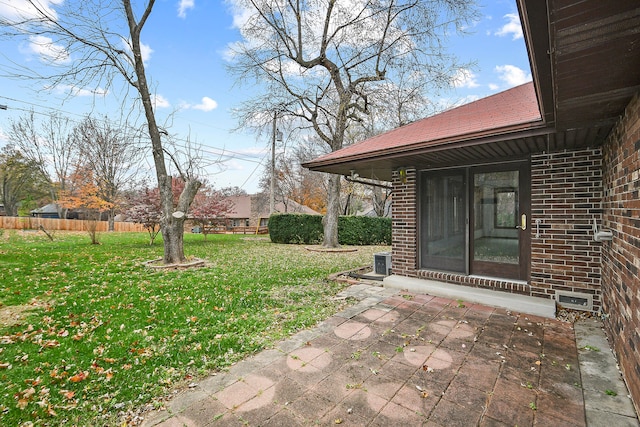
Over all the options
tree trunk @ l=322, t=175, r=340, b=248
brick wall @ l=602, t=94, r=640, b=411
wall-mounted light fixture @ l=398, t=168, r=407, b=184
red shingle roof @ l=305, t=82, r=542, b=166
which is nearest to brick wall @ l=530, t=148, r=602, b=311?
brick wall @ l=602, t=94, r=640, b=411

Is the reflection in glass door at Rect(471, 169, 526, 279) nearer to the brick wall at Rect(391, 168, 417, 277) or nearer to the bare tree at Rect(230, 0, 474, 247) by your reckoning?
the brick wall at Rect(391, 168, 417, 277)


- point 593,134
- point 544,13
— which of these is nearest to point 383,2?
point 593,134

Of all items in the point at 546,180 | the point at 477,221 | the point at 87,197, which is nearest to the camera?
the point at 546,180

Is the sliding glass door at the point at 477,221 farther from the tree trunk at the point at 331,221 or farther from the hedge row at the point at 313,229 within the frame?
the hedge row at the point at 313,229

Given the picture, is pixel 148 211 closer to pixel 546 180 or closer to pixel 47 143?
pixel 546 180

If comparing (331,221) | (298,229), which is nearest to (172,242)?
(331,221)

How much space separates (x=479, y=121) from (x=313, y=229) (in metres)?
10.4

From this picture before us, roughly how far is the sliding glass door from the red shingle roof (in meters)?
0.77

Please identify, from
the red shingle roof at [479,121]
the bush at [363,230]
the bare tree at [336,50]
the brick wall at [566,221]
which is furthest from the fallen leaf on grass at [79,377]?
the bush at [363,230]

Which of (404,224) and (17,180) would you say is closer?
(404,224)

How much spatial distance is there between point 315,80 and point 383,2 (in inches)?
144

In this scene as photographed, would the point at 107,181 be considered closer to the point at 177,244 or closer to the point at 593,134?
the point at 177,244

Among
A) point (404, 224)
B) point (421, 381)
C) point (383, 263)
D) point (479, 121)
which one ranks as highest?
point (479, 121)

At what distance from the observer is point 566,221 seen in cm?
396
